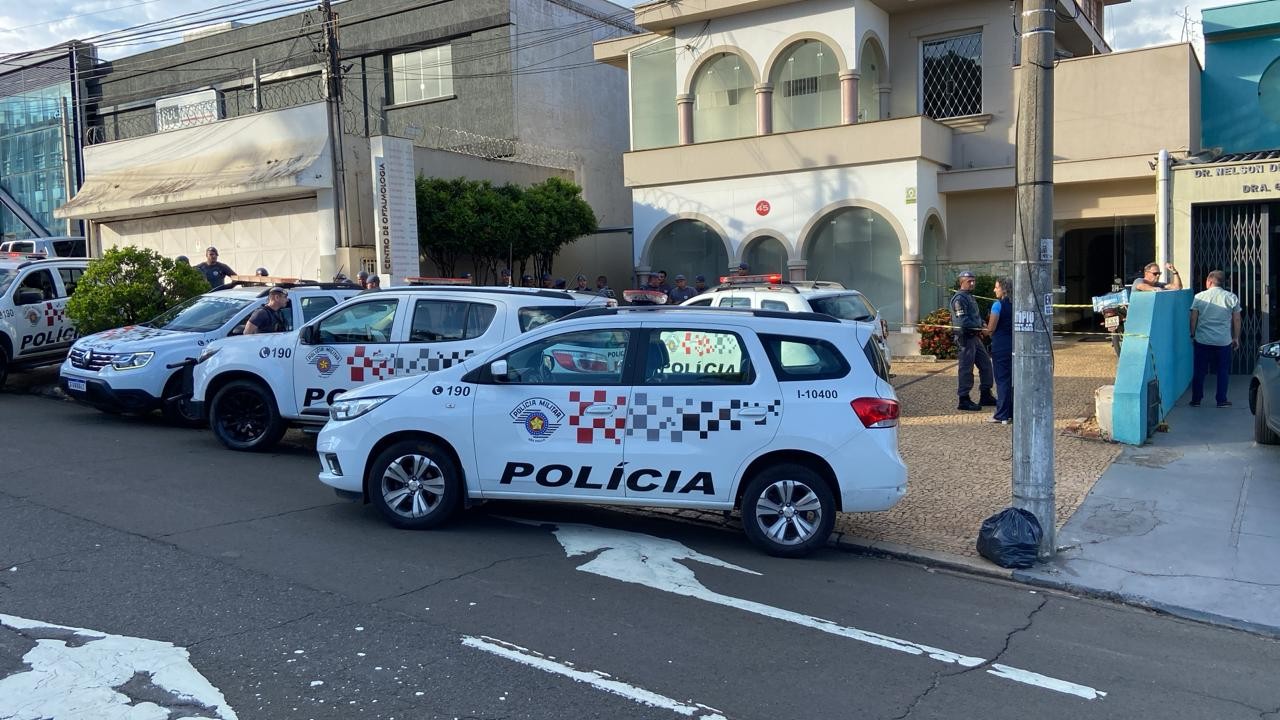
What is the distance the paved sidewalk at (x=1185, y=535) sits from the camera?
6.76 metres

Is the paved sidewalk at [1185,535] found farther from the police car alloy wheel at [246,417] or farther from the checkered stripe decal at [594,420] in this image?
the police car alloy wheel at [246,417]

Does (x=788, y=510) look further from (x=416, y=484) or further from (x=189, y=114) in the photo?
(x=189, y=114)

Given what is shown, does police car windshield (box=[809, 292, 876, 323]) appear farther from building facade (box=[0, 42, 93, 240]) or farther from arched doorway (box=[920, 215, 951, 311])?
building facade (box=[0, 42, 93, 240])

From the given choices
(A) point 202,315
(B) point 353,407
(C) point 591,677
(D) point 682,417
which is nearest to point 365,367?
(B) point 353,407

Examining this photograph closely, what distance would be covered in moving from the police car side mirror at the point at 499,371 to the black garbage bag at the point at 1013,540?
143 inches

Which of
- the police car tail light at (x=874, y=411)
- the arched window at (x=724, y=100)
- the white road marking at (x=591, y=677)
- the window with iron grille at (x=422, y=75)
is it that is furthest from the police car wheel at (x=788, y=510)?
the window with iron grille at (x=422, y=75)

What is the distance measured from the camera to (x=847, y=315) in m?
13.9

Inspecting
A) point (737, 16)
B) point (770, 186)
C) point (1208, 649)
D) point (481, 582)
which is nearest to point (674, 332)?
point (481, 582)

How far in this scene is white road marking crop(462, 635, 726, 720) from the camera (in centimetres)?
475

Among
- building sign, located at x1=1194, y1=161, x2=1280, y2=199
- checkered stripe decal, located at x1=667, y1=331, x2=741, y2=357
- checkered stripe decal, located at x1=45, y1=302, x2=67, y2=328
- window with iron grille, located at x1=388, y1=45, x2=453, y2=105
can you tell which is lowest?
checkered stripe decal, located at x1=667, y1=331, x2=741, y2=357

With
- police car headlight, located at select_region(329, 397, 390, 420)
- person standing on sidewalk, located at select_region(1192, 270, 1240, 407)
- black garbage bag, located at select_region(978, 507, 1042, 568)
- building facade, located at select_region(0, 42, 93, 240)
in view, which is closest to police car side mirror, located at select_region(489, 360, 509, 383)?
police car headlight, located at select_region(329, 397, 390, 420)

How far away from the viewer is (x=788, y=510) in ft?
24.3

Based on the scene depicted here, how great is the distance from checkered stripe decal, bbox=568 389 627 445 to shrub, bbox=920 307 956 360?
1253cm

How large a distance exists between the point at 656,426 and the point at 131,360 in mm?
7628
